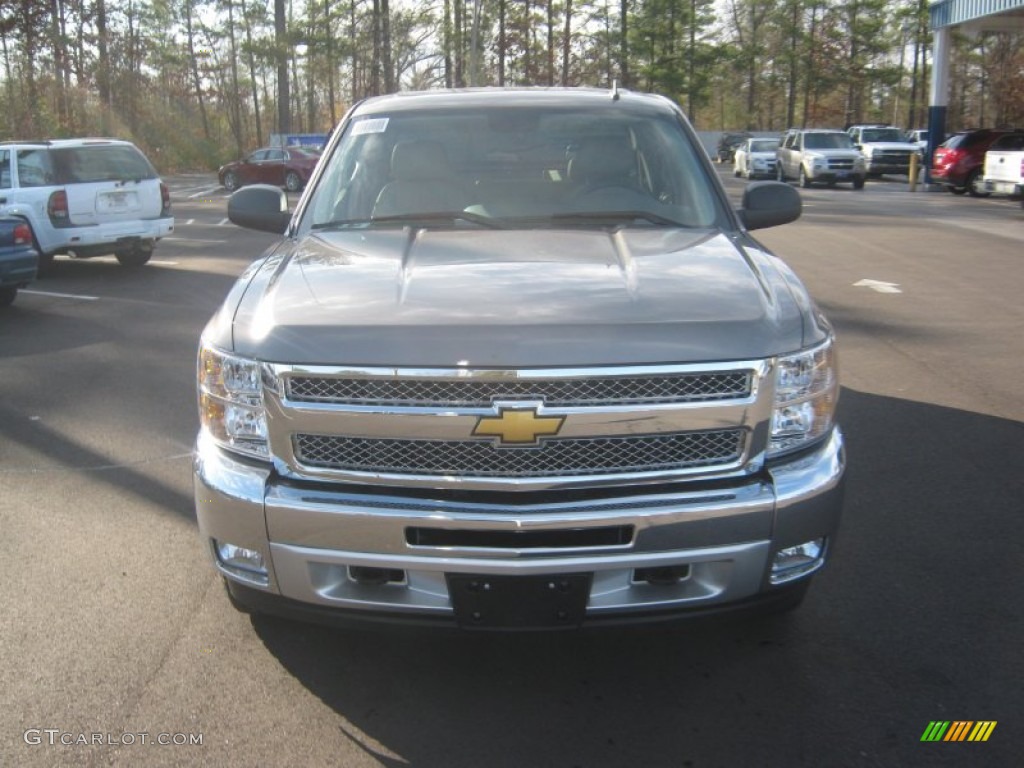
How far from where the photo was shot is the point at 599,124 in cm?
466

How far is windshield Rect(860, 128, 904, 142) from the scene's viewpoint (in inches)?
1480

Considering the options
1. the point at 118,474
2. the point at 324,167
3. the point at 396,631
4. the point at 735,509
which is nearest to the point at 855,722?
the point at 735,509

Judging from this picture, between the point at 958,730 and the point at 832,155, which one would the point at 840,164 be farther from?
the point at 958,730

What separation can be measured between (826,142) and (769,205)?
97.3 feet

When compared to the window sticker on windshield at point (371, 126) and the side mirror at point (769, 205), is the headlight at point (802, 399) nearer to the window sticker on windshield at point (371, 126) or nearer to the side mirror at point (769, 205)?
Answer: the side mirror at point (769, 205)

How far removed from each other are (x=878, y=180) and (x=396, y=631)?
3765cm

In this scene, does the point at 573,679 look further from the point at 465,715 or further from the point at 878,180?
the point at 878,180

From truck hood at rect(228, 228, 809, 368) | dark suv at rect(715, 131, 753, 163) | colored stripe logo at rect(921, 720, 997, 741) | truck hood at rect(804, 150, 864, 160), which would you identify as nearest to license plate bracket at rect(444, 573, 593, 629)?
truck hood at rect(228, 228, 809, 368)

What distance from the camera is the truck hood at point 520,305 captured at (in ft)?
9.51

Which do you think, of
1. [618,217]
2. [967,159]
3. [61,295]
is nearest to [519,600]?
[618,217]

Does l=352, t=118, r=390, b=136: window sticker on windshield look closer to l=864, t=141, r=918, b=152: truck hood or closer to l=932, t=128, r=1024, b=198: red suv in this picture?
l=932, t=128, r=1024, b=198: red suv

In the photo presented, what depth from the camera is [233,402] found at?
310 centimetres

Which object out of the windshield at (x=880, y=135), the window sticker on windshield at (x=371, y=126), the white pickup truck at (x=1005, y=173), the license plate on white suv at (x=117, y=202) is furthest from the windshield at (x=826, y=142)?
the window sticker on windshield at (x=371, y=126)

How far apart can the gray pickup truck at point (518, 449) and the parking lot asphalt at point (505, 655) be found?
295mm
